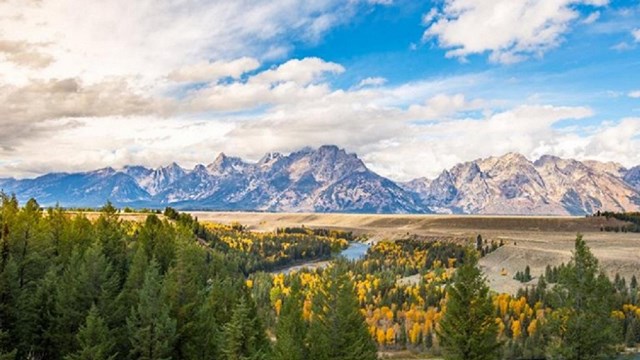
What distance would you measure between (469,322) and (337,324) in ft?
46.2

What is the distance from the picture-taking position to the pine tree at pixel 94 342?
49.8 m

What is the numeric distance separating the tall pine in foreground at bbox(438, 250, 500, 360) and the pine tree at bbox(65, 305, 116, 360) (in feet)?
107

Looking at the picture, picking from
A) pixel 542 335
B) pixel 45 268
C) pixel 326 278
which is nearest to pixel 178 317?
pixel 326 278

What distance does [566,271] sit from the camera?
81.6 meters

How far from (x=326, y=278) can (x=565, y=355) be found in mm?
32635

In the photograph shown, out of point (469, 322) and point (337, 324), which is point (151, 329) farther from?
point (469, 322)

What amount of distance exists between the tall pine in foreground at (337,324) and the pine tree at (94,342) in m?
22.1

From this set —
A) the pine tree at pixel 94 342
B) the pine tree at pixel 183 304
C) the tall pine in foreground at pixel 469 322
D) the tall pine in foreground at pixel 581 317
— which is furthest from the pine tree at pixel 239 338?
the tall pine in foreground at pixel 581 317

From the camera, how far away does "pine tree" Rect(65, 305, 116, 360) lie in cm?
4984

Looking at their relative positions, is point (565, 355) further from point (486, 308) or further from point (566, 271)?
point (486, 308)

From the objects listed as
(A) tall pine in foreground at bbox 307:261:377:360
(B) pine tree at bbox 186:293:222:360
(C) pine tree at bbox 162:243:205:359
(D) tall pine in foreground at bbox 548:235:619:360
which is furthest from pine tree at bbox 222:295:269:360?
(D) tall pine in foreground at bbox 548:235:619:360

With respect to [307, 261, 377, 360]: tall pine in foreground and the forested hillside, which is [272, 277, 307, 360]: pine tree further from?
[307, 261, 377, 360]: tall pine in foreground

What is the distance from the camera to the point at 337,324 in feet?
209

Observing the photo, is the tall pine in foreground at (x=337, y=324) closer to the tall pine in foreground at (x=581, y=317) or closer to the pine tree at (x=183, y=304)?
the pine tree at (x=183, y=304)
